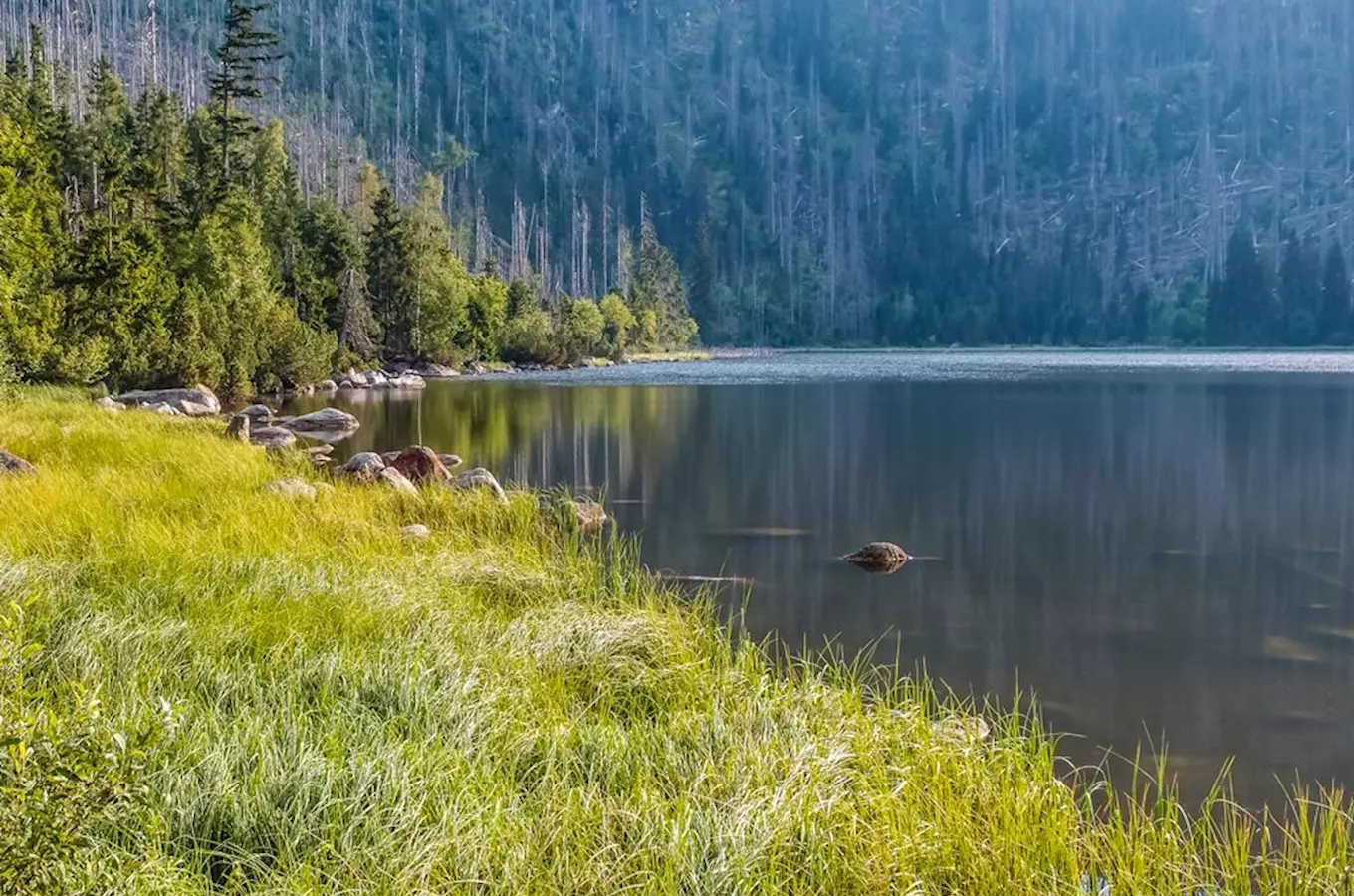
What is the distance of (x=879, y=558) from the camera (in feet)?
48.9

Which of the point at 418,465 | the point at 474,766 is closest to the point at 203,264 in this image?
the point at 418,465

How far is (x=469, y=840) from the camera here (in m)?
4.39

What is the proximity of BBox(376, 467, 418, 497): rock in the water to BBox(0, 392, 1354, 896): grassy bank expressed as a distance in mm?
6411

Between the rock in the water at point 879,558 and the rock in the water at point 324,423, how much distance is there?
23.0 meters

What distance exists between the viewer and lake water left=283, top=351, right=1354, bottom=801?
9.50 m

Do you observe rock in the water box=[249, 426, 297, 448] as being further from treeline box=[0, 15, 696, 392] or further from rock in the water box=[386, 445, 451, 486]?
rock in the water box=[386, 445, 451, 486]

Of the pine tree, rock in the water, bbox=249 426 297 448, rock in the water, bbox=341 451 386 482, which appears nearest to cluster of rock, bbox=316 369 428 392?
the pine tree

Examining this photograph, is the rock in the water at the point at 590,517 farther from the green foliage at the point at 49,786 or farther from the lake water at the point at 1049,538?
the green foliage at the point at 49,786

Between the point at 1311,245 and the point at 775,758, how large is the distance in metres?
218

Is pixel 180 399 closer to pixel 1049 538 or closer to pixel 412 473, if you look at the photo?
pixel 412 473

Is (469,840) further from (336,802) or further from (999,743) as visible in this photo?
(999,743)

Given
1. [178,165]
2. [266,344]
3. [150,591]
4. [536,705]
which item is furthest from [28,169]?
[536,705]

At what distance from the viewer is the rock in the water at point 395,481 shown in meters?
15.8

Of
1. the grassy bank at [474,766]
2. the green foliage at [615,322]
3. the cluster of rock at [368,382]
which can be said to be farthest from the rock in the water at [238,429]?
the green foliage at [615,322]
